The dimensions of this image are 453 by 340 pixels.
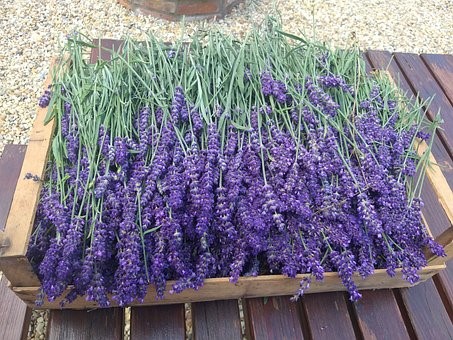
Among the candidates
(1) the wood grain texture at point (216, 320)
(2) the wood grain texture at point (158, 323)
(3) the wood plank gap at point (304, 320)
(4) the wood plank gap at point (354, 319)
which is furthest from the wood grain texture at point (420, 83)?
(2) the wood grain texture at point (158, 323)

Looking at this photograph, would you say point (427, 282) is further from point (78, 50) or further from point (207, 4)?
point (207, 4)

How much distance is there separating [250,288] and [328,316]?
224 millimetres

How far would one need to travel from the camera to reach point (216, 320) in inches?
41.4

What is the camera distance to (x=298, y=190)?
974 mm

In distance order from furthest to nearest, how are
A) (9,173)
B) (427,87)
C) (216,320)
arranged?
(427,87)
(9,173)
(216,320)

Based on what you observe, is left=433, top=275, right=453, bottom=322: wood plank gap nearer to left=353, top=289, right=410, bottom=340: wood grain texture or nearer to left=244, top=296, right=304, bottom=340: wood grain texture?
left=353, top=289, right=410, bottom=340: wood grain texture

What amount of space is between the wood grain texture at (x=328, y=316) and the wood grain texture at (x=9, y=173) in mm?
874

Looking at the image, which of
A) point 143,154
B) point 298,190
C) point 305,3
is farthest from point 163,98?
point 305,3

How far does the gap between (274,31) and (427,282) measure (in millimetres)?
851

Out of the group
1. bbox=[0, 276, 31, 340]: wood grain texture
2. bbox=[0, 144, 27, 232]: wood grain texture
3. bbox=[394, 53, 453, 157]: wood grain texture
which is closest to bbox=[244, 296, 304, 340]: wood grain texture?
bbox=[0, 276, 31, 340]: wood grain texture

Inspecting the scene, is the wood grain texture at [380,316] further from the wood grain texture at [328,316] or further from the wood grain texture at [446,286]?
the wood grain texture at [446,286]

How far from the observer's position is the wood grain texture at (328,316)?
3.42ft

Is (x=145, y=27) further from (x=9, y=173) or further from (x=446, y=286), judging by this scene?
(x=446, y=286)

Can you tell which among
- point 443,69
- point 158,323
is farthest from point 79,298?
point 443,69
